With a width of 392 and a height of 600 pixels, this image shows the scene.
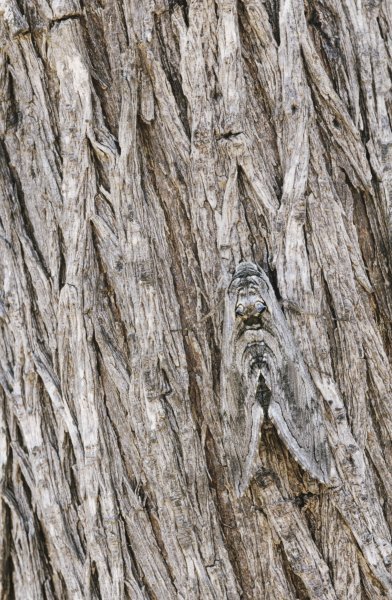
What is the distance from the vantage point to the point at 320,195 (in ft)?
8.07

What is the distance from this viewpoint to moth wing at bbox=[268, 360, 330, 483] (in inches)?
89.7

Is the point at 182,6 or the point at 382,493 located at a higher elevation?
the point at 182,6

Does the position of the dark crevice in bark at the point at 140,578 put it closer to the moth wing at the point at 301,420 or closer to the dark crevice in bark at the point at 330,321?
the moth wing at the point at 301,420

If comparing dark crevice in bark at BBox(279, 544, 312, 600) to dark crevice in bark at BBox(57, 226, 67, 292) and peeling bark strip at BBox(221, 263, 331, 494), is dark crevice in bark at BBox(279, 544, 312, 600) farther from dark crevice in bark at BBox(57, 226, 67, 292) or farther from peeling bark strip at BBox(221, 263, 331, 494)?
dark crevice in bark at BBox(57, 226, 67, 292)

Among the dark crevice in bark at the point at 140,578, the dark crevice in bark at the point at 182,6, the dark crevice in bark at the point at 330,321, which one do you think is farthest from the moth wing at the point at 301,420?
the dark crevice in bark at the point at 182,6

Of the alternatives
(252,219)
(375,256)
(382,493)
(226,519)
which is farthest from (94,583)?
(375,256)

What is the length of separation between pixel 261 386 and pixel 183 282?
473 mm

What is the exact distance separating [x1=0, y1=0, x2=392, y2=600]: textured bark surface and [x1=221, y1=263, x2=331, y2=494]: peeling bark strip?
37mm

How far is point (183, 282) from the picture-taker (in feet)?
8.20

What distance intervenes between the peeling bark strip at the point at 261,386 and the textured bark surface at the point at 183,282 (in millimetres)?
37

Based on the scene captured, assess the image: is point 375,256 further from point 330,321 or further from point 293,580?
point 293,580

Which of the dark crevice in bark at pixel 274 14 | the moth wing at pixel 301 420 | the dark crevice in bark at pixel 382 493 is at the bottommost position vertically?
the dark crevice in bark at pixel 382 493

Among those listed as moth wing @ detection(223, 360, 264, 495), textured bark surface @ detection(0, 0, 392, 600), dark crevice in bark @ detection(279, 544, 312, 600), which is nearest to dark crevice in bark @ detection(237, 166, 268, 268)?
textured bark surface @ detection(0, 0, 392, 600)

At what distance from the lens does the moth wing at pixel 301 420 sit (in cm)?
228
